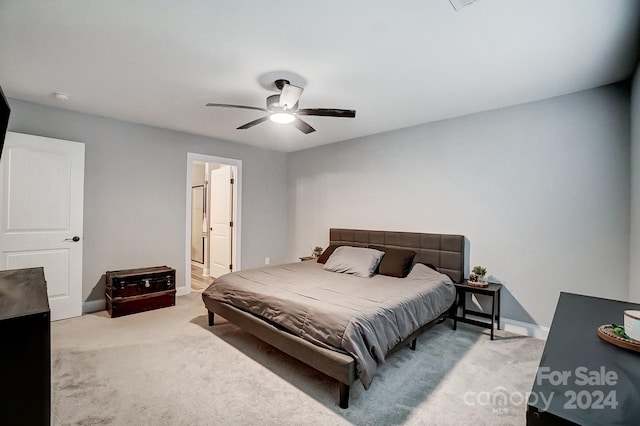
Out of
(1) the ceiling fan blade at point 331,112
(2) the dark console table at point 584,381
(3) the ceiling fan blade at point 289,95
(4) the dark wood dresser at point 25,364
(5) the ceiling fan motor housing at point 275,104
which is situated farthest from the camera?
(5) the ceiling fan motor housing at point 275,104

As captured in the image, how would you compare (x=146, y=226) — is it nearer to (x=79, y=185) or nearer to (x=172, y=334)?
(x=79, y=185)

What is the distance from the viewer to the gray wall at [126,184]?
145 inches

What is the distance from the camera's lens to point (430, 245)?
3854 millimetres

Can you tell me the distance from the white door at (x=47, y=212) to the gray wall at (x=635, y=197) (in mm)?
5610

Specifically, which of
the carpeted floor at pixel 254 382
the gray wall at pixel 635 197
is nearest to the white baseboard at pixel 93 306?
the carpeted floor at pixel 254 382

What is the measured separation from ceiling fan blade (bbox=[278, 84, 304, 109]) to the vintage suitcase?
283cm

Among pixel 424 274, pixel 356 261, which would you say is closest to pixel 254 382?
pixel 356 261

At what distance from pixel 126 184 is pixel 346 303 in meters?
3.51

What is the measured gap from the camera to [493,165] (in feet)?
11.4

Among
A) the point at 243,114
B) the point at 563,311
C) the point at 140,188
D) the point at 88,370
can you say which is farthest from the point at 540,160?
the point at 140,188

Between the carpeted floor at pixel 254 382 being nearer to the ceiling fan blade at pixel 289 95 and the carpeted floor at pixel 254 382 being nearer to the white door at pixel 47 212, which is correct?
the white door at pixel 47 212

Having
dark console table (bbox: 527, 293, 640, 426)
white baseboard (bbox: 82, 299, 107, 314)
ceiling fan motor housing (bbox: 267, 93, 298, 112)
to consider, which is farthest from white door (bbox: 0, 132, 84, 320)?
dark console table (bbox: 527, 293, 640, 426)

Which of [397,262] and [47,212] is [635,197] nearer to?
[397,262]

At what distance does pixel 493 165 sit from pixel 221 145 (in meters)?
4.05
